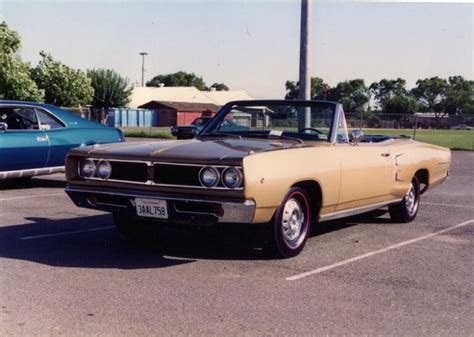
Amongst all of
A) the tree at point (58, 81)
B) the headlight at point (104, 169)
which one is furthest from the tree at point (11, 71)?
the headlight at point (104, 169)

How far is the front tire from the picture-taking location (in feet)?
18.0

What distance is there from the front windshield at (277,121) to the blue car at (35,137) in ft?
13.0

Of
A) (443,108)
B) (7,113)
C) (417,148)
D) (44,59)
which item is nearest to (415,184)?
(417,148)

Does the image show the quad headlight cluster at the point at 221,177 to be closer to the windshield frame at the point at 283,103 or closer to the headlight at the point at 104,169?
the headlight at the point at 104,169

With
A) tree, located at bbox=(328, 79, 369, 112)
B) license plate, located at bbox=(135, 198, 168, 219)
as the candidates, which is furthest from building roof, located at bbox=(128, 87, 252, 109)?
license plate, located at bbox=(135, 198, 168, 219)

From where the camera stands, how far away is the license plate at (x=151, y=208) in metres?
5.25

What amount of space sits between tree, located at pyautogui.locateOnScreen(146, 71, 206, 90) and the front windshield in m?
140

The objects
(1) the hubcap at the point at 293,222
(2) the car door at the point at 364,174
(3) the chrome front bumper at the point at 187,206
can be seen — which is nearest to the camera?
(3) the chrome front bumper at the point at 187,206

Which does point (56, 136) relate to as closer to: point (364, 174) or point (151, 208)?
point (151, 208)

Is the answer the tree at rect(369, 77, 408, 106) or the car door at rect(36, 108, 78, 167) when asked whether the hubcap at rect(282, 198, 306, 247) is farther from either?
the tree at rect(369, 77, 408, 106)

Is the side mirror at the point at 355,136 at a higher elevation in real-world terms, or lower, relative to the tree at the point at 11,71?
lower

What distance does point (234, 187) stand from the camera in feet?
16.7

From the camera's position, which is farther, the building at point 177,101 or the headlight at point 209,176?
the building at point 177,101

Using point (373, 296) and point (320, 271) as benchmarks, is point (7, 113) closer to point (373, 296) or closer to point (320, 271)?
point (320, 271)
